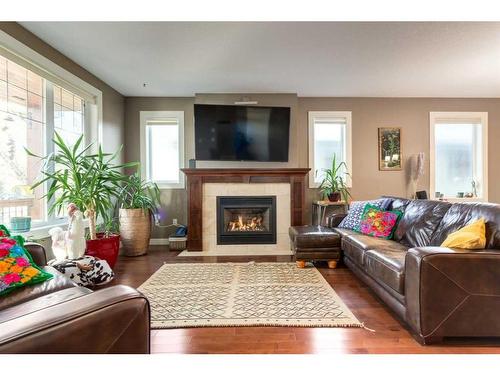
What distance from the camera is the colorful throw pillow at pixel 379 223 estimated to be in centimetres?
285

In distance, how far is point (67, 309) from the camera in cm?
80

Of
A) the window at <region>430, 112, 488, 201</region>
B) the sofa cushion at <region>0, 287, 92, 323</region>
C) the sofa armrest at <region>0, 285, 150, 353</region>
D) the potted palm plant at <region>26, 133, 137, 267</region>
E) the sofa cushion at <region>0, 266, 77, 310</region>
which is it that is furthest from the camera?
the window at <region>430, 112, 488, 201</region>

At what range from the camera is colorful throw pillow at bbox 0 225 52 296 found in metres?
1.39

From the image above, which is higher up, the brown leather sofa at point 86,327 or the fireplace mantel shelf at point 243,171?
the fireplace mantel shelf at point 243,171

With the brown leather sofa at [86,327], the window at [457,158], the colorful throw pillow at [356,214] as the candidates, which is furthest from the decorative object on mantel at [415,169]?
the brown leather sofa at [86,327]

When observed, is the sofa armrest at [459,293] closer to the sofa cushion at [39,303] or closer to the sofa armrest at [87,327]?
the sofa armrest at [87,327]

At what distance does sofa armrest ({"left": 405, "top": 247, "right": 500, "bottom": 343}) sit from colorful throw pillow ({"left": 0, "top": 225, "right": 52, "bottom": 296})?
2.22 metres

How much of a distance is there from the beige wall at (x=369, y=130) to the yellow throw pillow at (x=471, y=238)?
2705mm

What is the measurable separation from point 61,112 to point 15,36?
0.88 meters

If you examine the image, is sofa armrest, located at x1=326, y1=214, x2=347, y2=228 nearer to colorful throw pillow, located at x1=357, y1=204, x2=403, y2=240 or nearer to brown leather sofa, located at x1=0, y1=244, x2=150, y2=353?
colorful throw pillow, located at x1=357, y1=204, x2=403, y2=240

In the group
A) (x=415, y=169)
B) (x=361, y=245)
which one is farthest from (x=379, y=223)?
(x=415, y=169)

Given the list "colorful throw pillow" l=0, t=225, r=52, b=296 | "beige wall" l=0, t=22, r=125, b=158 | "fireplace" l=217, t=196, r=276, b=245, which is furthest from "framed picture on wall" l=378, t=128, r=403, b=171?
"colorful throw pillow" l=0, t=225, r=52, b=296

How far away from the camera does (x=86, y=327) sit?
0.77 meters

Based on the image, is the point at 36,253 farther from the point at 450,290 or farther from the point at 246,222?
the point at 246,222
